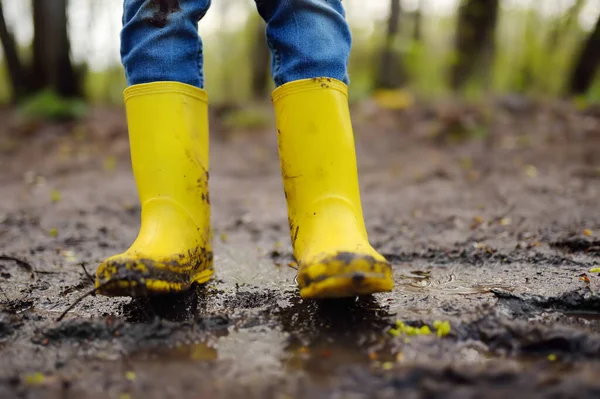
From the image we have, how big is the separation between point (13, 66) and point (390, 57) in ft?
17.2

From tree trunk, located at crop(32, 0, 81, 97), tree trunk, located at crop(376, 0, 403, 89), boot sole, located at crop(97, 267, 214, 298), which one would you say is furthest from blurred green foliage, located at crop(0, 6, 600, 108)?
boot sole, located at crop(97, 267, 214, 298)

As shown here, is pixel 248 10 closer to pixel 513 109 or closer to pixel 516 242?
pixel 513 109

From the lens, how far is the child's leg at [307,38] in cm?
121

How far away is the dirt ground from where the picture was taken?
81 cm

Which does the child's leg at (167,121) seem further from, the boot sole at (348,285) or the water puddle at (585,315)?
the water puddle at (585,315)

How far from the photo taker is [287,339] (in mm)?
A: 988

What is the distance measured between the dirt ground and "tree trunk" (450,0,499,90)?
10.0 ft

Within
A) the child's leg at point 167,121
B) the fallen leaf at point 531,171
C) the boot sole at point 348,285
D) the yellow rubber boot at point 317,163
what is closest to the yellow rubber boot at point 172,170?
the child's leg at point 167,121

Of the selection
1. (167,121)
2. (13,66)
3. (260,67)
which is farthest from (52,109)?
(167,121)

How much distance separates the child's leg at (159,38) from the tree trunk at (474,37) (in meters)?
5.38

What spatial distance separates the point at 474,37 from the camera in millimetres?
5875

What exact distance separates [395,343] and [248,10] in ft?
32.7

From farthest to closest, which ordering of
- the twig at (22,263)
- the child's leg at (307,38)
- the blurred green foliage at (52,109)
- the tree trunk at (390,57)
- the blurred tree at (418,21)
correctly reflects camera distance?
1. the blurred tree at (418,21)
2. the tree trunk at (390,57)
3. the blurred green foliage at (52,109)
4. the twig at (22,263)
5. the child's leg at (307,38)

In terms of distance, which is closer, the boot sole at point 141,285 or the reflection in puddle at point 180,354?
the reflection in puddle at point 180,354
